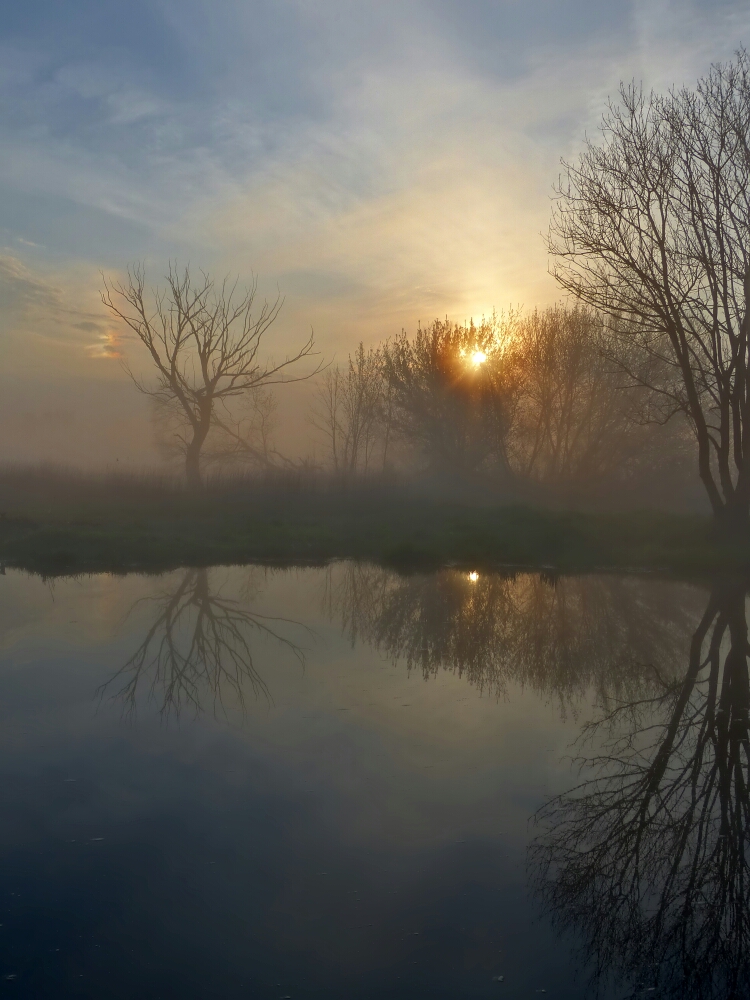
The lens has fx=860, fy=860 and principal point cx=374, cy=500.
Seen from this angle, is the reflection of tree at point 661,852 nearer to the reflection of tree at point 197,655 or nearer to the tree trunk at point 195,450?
the reflection of tree at point 197,655

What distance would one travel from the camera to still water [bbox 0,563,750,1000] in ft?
11.4

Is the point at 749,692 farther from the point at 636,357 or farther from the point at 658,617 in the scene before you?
the point at 636,357

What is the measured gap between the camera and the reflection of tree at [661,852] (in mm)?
3525

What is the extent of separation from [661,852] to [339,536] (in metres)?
15.8

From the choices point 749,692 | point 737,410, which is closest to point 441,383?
point 737,410

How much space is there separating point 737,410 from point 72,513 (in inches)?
Result: 656

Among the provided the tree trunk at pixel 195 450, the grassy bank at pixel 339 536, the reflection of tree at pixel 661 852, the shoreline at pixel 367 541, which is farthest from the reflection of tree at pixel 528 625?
the tree trunk at pixel 195 450

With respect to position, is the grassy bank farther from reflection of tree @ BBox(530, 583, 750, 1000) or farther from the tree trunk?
reflection of tree @ BBox(530, 583, 750, 1000)

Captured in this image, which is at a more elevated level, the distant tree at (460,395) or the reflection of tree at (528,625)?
the distant tree at (460,395)

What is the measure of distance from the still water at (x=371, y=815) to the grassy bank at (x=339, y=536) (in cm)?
717

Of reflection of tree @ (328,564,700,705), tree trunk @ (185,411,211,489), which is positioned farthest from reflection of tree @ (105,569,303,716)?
tree trunk @ (185,411,211,489)

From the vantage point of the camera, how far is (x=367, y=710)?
6.97 m

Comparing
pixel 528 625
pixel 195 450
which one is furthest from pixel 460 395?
pixel 528 625

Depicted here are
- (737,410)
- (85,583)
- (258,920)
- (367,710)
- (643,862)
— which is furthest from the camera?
(737,410)
